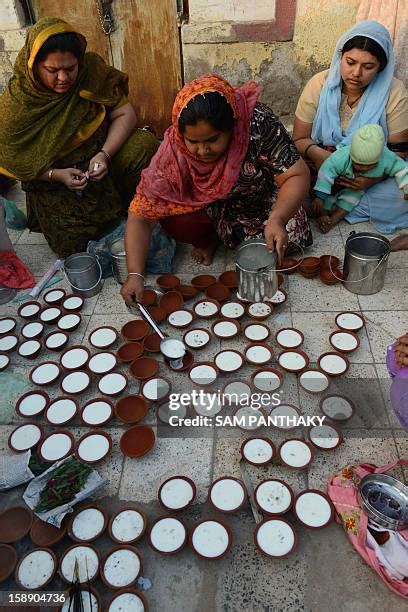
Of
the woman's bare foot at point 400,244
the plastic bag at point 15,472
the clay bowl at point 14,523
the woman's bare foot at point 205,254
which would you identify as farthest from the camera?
the woman's bare foot at point 205,254

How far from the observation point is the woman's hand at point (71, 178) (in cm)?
290

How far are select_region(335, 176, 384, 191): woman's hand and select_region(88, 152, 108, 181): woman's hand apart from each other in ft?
5.21

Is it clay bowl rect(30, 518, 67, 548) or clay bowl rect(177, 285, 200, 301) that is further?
clay bowl rect(177, 285, 200, 301)

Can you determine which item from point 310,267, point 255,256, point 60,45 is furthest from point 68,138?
point 310,267

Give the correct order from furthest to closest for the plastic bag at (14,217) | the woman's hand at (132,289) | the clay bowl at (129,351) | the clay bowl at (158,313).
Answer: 1. the plastic bag at (14,217)
2. the clay bowl at (158,313)
3. the clay bowl at (129,351)
4. the woman's hand at (132,289)

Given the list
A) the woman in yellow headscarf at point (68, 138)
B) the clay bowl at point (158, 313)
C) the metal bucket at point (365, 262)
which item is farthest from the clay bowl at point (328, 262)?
the woman in yellow headscarf at point (68, 138)

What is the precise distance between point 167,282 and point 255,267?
75 centimetres

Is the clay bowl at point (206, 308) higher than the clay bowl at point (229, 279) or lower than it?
lower

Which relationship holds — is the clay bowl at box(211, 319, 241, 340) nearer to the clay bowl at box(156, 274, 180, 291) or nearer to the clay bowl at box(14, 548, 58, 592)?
the clay bowl at box(156, 274, 180, 291)

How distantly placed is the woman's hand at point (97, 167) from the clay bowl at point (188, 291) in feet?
2.96

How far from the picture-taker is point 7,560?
171 cm

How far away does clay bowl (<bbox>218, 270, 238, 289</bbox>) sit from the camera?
→ 2844 mm

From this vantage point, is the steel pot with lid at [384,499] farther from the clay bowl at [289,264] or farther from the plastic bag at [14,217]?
the plastic bag at [14,217]

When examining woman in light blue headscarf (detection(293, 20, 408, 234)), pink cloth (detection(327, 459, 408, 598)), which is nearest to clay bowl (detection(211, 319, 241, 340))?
pink cloth (detection(327, 459, 408, 598))
